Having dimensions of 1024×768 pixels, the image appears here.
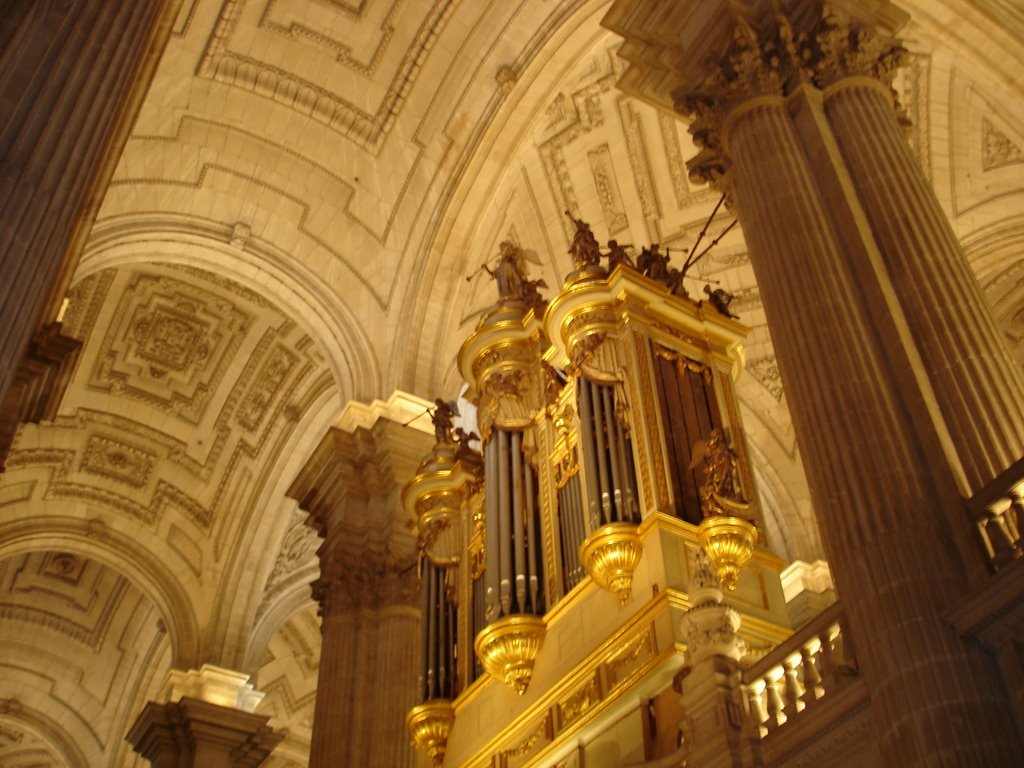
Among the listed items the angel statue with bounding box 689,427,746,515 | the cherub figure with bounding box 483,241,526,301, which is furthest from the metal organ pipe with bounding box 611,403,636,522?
the cherub figure with bounding box 483,241,526,301

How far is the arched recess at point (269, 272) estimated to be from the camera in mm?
11805

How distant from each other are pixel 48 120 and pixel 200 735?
432 inches

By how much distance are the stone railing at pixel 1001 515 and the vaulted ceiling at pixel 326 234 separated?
5131 millimetres

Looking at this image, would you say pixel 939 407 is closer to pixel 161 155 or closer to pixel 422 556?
pixel 422 556

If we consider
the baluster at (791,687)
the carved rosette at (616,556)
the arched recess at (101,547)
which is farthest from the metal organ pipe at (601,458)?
the arched recess at (101,547)

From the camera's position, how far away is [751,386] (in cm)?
1328

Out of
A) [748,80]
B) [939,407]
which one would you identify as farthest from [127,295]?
[939,407]

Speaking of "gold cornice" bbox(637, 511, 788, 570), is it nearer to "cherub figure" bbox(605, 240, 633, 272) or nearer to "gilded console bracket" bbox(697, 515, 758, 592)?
"gilded console bracket" bbox(697, 515, 758, 592)

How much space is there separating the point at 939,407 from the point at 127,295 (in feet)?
37.4

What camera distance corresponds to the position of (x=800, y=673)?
4.88 metres

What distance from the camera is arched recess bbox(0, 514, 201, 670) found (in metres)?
15.1

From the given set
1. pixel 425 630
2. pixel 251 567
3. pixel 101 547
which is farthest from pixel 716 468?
pixel 101 547

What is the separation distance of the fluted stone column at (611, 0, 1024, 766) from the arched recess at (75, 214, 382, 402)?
5731mm

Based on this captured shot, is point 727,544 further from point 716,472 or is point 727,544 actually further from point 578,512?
point 578,512
